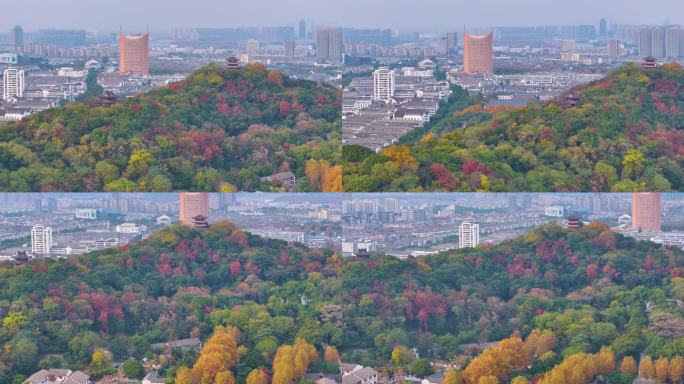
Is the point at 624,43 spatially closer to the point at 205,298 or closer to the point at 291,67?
the point at 291,67

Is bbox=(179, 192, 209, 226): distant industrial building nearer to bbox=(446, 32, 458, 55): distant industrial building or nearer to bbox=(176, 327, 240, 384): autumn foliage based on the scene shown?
bbox=(176, 327, 240, 384): autumn foliage

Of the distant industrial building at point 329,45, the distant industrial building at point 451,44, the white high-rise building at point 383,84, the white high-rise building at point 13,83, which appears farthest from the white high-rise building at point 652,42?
the white high-rise building at point 13,83

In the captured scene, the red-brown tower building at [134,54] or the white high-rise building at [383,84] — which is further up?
the red-brown tower building at [134,54]

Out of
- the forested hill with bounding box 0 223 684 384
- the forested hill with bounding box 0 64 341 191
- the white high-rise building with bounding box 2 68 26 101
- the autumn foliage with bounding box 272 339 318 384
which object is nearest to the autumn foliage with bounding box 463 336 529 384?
the forested hill with bounding box 0 223 684 384

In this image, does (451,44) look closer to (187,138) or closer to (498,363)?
(187,138)

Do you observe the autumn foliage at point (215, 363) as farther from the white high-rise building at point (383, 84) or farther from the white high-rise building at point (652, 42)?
the white high-rise building at point (652, 42)
